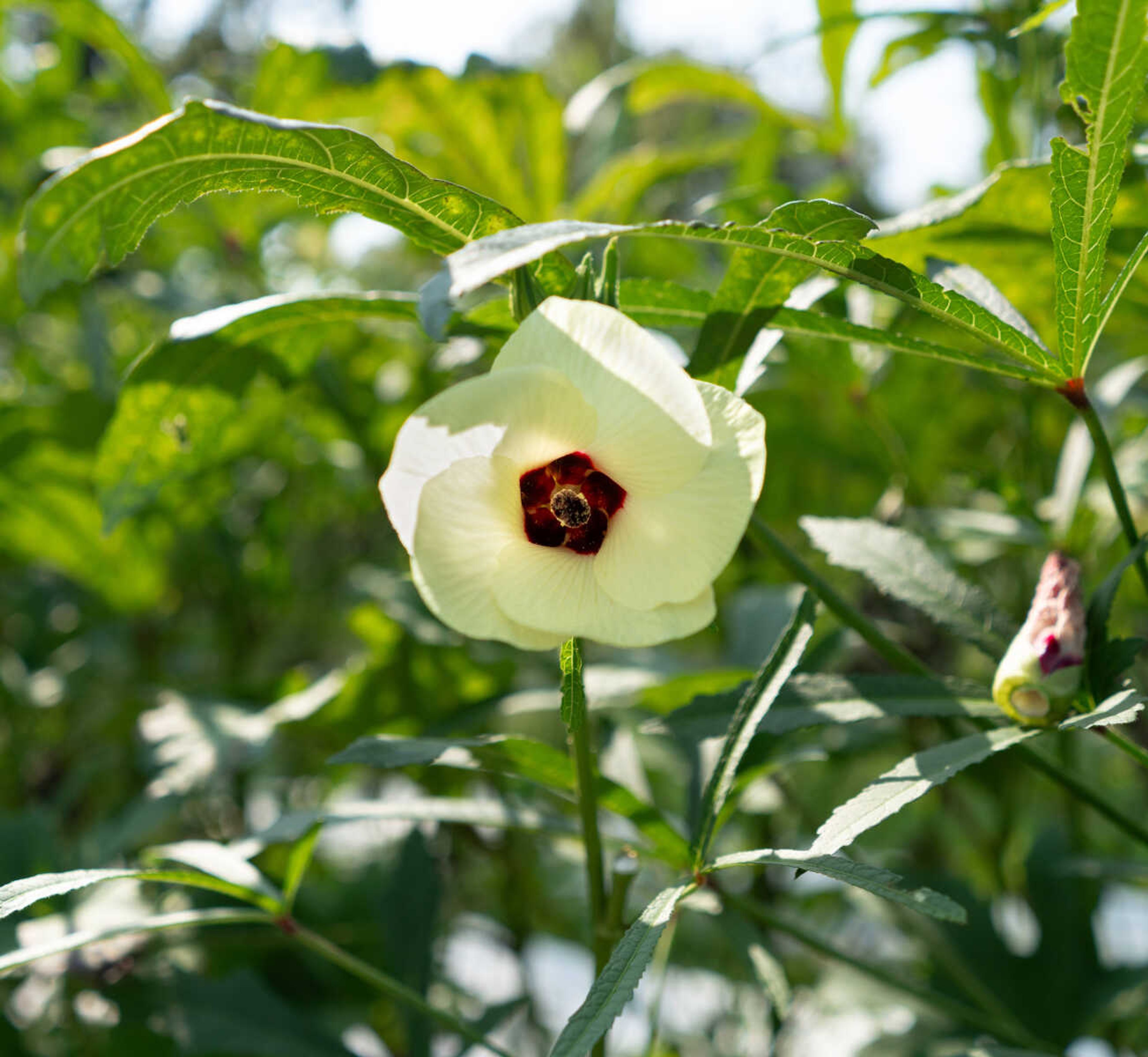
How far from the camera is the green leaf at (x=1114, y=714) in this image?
52 cm

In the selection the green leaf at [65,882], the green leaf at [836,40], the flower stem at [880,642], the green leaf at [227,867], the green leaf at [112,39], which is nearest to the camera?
the green leaf at [65,882]

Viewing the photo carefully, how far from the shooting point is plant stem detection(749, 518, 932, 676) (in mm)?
677

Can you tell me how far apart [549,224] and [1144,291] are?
665 millimetres

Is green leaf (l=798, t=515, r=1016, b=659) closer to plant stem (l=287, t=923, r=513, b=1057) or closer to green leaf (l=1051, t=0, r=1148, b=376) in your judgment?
green leaf (l=1051, t=0, r=1148, b=376)

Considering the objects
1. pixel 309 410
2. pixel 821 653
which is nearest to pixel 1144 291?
pixel 821 653

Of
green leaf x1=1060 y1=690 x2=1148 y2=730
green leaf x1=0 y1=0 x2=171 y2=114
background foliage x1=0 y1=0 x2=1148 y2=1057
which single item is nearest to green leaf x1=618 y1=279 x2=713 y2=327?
background foliage x1=0 y1=0 x2=1148 y2=1057

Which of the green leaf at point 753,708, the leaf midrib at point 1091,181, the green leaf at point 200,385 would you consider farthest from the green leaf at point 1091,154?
the green leaf at point 200,385

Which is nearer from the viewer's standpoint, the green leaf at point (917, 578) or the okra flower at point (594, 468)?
the okra flower at point (594, 468)

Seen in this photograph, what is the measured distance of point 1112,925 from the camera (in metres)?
2.09

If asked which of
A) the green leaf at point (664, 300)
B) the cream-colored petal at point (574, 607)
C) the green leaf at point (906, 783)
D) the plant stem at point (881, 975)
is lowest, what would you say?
the plant stem at point (881, 975)

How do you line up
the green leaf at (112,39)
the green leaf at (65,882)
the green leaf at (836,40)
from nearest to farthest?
the green leaf at (65,882) < the green leaf at (836,40) < the green leaf at (112,39)

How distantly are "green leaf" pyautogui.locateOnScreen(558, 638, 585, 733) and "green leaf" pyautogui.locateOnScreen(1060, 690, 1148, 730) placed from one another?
27 centimetres

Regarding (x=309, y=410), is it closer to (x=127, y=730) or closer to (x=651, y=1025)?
(x=127, y=730)

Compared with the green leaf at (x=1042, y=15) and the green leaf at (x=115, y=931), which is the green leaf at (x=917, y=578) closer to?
the green leaf at (x=1042, y=15)
